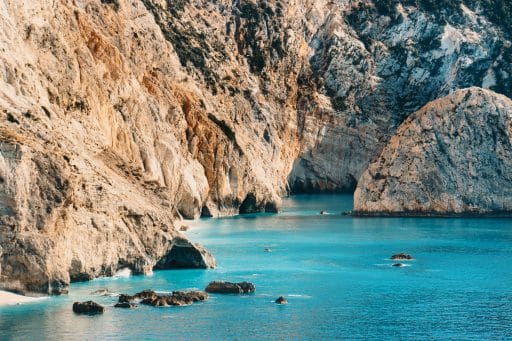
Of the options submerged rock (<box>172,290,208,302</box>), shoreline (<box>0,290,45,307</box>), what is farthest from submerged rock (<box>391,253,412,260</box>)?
shoreline (<box>0,290,45,307</box>)

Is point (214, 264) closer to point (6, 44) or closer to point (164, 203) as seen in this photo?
point (164, 203)

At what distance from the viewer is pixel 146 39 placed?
472 ft

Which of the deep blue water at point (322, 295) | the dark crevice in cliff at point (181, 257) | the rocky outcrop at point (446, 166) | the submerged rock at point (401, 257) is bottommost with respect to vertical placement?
the deep blue water at point (322, 295)

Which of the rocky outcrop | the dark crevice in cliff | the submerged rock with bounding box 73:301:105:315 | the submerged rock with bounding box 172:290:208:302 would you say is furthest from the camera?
the rocky outcrop

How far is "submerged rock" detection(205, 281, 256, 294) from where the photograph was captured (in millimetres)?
69938

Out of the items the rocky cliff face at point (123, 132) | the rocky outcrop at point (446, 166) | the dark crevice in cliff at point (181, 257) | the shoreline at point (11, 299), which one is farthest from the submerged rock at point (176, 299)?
the rocky outcrop at point (446, 166)

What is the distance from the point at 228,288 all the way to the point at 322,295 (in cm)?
544

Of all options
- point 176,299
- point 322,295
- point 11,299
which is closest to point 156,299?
point 176,299

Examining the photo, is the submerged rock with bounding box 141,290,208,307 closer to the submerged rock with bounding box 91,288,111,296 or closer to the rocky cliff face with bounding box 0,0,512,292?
the submerged rock with bounding box 91,288,111,296

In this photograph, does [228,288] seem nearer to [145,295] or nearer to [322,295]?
[322,295]

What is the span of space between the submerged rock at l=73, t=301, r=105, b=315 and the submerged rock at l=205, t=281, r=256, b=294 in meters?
9.77

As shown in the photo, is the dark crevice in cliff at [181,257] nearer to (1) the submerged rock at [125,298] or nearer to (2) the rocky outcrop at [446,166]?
(1) the submerged rock at [125,298]

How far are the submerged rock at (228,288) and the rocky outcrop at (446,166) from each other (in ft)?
222

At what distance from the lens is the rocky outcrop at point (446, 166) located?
448 ft
